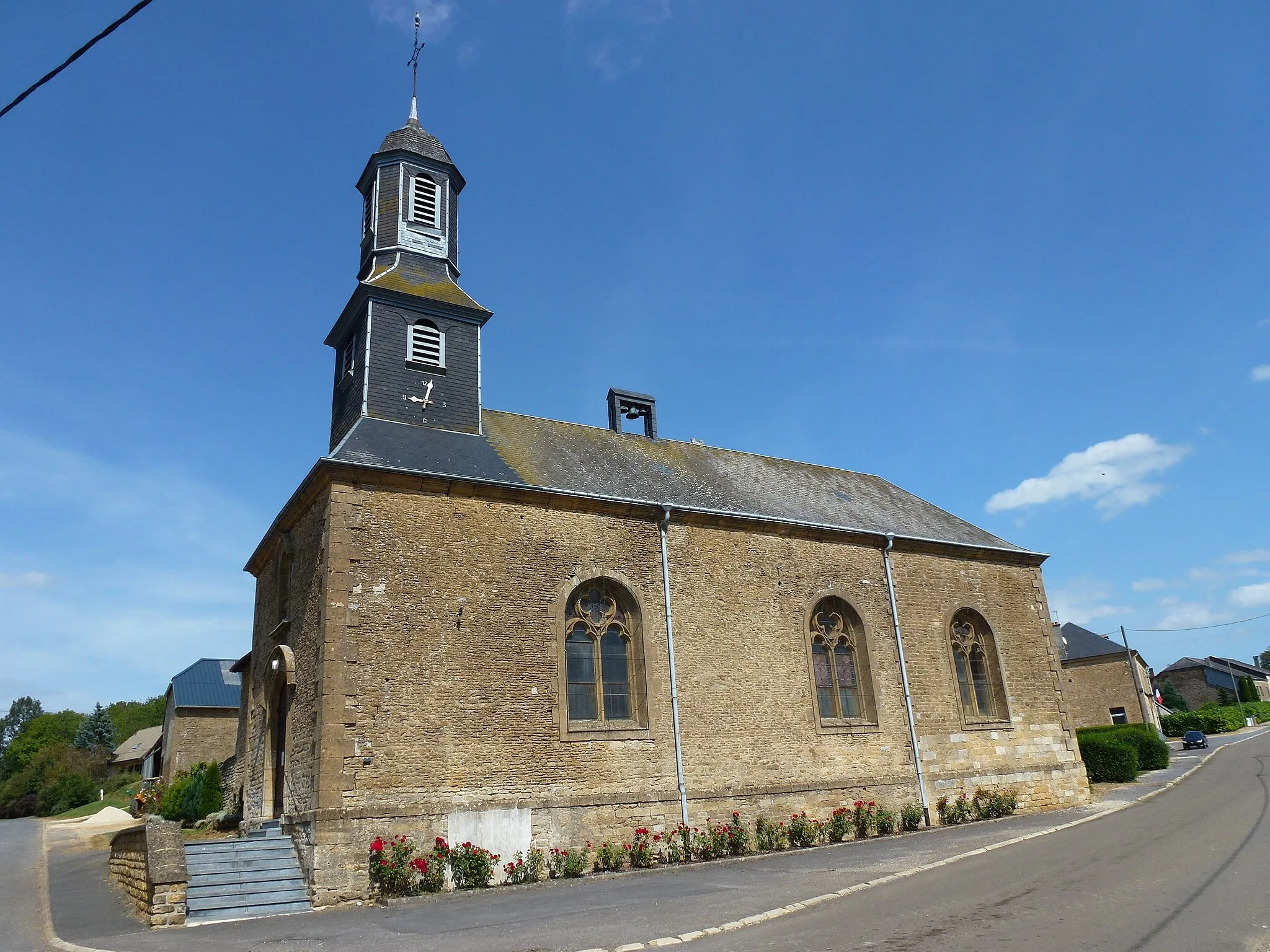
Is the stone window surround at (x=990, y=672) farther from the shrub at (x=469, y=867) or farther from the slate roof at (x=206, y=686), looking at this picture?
the slate roof at (x=206, y=686)

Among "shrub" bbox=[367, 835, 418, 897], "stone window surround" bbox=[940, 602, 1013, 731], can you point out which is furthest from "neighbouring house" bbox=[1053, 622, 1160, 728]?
"shrub" bbox=[367, 835, 418, 897]

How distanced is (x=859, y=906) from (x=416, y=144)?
1712 centimetres

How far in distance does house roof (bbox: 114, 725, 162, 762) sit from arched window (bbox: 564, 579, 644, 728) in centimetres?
5135

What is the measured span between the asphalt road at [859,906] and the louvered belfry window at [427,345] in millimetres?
9697

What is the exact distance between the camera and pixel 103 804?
38.9 meters

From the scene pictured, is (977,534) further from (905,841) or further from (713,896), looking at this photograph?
(713,896)

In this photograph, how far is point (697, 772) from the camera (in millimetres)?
14492

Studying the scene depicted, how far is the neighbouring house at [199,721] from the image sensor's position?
103 ft

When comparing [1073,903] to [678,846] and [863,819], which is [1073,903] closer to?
[678,846]

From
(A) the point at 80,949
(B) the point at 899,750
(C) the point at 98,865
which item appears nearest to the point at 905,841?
(B) the point at 899,750

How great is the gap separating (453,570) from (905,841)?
945 centimetres

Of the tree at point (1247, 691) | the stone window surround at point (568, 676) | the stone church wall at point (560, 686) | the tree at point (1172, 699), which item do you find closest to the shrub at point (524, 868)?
the stone church wall at point (560, 686)

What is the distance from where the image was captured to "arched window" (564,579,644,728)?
46.7 feet

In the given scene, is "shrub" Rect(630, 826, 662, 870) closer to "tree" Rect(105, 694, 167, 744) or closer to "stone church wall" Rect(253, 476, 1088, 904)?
"stone church wall" Rect(253, 476, 1088, 904)
